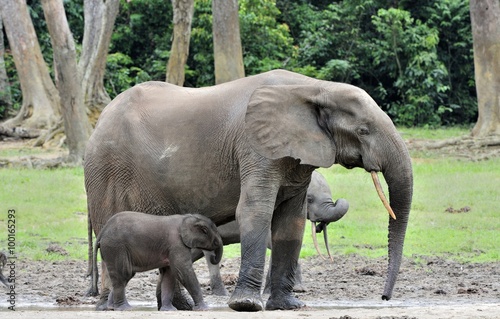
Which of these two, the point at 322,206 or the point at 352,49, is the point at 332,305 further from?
the point at 352,49

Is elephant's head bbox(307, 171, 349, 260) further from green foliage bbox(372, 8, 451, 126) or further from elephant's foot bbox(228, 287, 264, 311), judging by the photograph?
green foliage bbox(372, 8, 451, 126)

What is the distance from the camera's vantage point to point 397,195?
8883 millimetres

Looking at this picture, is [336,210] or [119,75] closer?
[336,210]

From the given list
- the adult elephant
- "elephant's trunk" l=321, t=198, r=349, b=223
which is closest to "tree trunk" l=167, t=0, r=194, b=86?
"elephant's trunk" l=321, t=198, r=349, b=223

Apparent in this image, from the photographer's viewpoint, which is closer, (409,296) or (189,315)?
(189,315)

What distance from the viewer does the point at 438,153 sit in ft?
71.1

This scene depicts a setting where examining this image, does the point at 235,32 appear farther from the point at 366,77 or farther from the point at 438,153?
the point at 366,77

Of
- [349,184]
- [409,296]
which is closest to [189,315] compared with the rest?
[409,296]

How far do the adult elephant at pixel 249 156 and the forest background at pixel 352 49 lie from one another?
17.0 m

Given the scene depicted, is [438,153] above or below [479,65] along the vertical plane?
below

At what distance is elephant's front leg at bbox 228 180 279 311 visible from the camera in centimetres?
882

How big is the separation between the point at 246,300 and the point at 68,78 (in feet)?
40.4

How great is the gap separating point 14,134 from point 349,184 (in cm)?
1035

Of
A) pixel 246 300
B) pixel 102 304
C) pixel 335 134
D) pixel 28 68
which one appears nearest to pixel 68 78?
pixel 28 68
